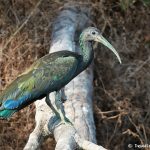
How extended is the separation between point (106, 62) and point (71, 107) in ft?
5.04

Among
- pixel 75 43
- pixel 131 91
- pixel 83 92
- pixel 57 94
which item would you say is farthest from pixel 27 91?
pixel 131 91

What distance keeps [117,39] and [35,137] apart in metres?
2.49

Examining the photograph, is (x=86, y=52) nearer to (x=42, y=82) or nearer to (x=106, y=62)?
(x=42, y=82)

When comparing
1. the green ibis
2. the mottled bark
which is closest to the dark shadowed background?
the mottled bark

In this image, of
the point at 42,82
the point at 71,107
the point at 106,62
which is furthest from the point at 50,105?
the point at 106,62

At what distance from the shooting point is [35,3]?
6.80 m

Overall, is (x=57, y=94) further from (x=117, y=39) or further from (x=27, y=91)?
(x=117, y=39)

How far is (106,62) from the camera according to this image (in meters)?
6.62

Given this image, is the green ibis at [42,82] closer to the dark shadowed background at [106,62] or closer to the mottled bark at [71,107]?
the mottled bark at [71,107]

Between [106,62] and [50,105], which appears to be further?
[106,62]

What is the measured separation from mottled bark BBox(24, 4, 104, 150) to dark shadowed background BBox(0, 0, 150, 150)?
0.21 meters

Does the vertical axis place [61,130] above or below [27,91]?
below

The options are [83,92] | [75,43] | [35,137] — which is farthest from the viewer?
[75,43]

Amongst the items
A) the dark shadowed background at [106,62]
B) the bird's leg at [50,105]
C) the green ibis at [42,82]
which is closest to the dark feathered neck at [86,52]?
the green ibis at [42,82]
